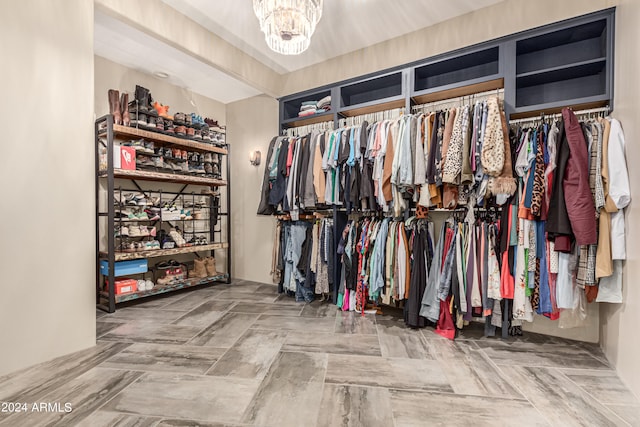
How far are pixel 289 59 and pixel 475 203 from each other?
2591 millimetres

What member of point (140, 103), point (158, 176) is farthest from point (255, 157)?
point (140, 103)

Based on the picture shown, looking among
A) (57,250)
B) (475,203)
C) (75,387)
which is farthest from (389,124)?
(75,387)

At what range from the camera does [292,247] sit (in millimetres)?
3260

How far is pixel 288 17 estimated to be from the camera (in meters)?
1.74

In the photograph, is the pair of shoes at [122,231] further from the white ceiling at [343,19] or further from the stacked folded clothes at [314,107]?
the stacked folded clothes at [314,107]

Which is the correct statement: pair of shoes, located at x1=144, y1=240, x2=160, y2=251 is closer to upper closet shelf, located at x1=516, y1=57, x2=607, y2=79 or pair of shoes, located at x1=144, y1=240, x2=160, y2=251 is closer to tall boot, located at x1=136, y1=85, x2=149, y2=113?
tall boot, located at x1=136, y1=85, x2=149, y2=113

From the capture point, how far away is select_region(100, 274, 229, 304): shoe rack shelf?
298 cm

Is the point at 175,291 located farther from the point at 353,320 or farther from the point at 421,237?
the point at 421,237

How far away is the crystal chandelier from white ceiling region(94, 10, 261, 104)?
159 centimetres

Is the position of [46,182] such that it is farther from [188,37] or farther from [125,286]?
[188,37]

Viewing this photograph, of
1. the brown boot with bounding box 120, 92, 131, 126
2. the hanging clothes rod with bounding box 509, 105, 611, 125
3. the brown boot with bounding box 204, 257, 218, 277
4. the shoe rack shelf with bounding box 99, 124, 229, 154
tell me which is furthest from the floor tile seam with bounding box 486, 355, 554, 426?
the brown boot with bounding box 120, 92, 131, 126

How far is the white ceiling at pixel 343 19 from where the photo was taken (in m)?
2.46

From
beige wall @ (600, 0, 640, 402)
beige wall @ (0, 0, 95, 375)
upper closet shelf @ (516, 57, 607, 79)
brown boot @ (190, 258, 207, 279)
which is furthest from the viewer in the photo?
brown boot @ (190, 258, 207, 279)

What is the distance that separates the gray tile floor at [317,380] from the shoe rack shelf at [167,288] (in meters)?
0.51
